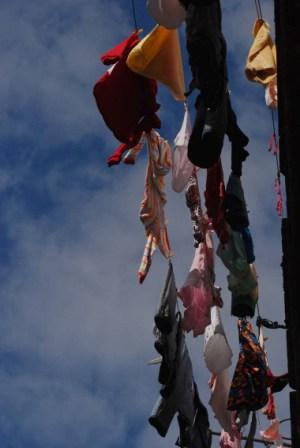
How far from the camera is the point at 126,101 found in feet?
38.3

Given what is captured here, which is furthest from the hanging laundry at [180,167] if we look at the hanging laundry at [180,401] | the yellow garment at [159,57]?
the hanging laundry at [180,401]

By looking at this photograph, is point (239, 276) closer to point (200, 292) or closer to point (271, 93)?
point (200, 292)

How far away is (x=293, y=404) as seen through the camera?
15.1 meters

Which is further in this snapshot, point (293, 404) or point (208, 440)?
point (293, 404)

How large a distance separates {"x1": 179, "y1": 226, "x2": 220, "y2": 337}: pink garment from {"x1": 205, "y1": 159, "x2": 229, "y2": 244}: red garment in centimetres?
95

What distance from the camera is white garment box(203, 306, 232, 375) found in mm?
13359

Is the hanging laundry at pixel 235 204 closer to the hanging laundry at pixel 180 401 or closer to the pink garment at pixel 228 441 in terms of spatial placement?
the hanging laundry at pixel 180 401

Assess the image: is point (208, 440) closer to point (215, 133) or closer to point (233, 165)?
point (233, 165)

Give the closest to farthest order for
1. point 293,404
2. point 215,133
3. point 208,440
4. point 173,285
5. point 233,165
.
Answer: point 215,133
point 233,165
point 173,285
point 208,440
point 293,404

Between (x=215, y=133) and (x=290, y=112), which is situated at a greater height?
(x=290, y=112)

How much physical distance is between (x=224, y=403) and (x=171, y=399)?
4.35 feet

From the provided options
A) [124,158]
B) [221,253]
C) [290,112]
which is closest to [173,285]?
[221,253]

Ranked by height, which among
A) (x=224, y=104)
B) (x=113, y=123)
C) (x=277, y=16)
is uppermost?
(x=277, y=16)

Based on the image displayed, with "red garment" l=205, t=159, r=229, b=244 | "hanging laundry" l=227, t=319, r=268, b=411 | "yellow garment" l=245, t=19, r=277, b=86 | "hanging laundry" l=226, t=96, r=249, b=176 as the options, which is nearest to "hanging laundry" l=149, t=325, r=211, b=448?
"hanging laundry" l=227, t=319, r=268, b=411
